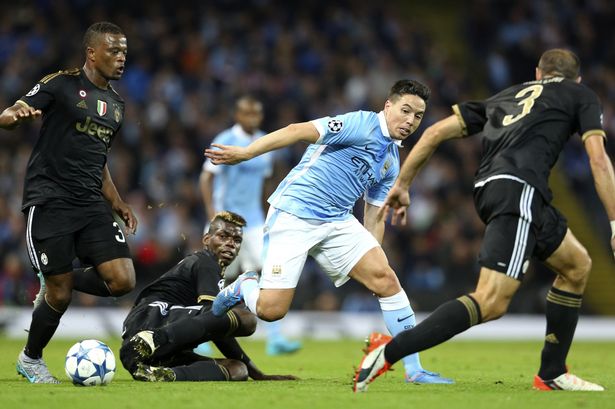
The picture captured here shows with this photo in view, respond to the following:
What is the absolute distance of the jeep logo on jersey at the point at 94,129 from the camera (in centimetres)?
768

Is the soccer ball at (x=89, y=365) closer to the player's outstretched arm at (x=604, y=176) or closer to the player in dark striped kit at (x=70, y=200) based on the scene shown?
the player in dark striped kit at (x=70, y=200)

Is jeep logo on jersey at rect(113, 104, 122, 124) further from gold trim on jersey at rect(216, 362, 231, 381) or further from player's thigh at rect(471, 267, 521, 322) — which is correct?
player's thigh at rect(471, 267, 521, 322)

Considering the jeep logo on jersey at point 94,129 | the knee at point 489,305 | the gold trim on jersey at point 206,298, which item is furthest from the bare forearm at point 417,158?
the jeep logo on jersey at point 94,129

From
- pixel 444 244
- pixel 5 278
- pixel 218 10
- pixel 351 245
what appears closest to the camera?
pixel 351 245

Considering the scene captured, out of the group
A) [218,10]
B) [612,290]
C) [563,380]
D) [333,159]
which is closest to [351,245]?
[333,159]

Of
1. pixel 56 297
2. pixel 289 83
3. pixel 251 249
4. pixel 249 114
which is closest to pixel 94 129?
pixel 56 297

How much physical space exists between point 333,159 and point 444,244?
29.7 feet

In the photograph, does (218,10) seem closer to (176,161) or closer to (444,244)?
(176,161)

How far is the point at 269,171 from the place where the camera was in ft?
39.0

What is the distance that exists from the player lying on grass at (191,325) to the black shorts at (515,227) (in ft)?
6.79

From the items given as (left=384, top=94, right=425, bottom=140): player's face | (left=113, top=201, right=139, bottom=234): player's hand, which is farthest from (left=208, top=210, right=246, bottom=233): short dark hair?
(left=384, top=94, right=425, bottom=140): player's face

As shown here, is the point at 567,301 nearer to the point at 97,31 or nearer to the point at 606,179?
the point at 606,179

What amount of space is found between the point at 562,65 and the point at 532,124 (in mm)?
483

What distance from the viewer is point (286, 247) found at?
7477 mm
